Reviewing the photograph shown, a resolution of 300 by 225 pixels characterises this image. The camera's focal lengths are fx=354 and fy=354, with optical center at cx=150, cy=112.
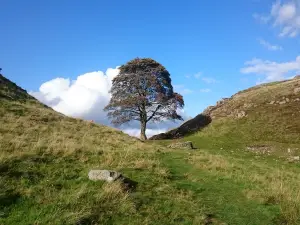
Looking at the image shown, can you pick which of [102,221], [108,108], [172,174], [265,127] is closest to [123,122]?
[108,108]

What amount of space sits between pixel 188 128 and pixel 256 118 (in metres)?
10.6

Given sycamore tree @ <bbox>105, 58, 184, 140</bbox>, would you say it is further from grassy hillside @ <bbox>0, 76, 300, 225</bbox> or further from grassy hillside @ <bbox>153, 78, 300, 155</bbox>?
grassy hillside @ <bbox>0, 76, 300, 225</bbox>

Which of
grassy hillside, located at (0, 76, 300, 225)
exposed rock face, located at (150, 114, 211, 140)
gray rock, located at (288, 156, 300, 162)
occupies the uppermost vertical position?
exposed rock face, located at (150, 114, 211, 140)

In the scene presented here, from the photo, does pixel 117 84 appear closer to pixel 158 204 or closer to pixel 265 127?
pixel 265 127

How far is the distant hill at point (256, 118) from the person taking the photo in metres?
45.1

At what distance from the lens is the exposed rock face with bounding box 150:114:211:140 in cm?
5325

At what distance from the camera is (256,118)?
163 feet

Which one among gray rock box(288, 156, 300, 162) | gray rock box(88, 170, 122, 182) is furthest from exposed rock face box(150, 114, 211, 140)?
gray rock box(88, 170, 122, 182)

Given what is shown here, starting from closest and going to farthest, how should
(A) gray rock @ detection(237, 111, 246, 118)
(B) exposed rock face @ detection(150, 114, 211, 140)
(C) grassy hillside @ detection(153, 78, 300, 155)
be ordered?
(C) grassy hillside @ detection(153, 78, 300, 155)
(A) gray rock @ detection(237, 111, 246, 118)
(B) exposed rock face @ detection(150, 114, 211, 140)

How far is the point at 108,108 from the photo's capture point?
55625 millimetres

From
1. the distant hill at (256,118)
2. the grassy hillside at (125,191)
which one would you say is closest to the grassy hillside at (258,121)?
the distant hill at (256,118)

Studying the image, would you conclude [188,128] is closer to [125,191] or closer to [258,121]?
[258,121]

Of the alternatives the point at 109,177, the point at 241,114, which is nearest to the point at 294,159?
the point at 241,114

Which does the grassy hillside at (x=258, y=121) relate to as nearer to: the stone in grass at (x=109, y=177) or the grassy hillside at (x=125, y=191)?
the grassy hillside at (x=125, y=191)
